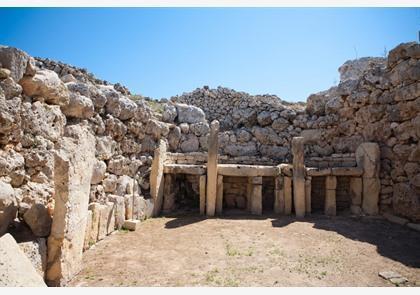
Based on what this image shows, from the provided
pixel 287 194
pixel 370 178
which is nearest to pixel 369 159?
pixel 370 178

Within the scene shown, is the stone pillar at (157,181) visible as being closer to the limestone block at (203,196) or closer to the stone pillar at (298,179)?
the limestone block at (203,196)

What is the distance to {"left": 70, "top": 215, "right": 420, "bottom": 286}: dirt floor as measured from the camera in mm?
4395

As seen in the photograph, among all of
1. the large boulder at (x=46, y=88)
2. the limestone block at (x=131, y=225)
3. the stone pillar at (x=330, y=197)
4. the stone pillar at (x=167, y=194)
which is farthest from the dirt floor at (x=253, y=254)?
the large boulder at (x=46, y=88)

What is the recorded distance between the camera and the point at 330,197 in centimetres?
909

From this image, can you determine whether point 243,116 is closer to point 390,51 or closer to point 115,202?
point 390,51

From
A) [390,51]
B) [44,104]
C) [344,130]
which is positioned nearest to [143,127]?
[44,104]

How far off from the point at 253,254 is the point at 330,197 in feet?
15.7

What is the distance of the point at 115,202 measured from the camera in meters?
6.98

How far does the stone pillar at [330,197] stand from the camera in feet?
29.7

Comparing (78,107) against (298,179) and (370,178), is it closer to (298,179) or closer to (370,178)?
(298,179)

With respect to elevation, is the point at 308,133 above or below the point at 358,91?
below

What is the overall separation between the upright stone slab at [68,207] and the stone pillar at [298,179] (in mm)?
6511

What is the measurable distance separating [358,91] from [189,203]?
7.77 m

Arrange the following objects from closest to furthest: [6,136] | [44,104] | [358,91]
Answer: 1. [6,136]
2. [44,104]
3. [358,91]
